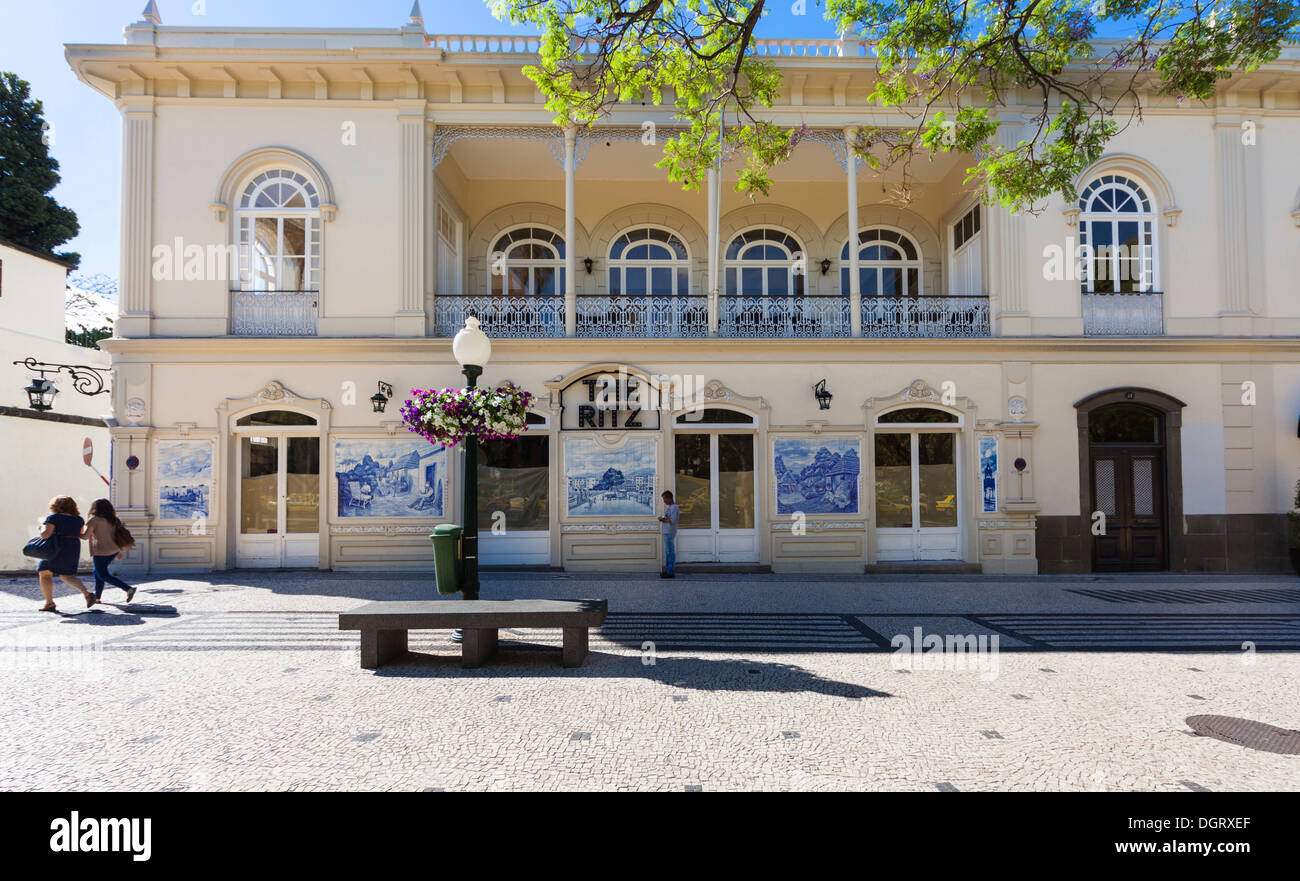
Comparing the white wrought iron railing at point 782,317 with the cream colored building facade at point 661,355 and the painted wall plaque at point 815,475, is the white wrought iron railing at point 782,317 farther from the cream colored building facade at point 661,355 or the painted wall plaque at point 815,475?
the painted wall plaque at point 815,475

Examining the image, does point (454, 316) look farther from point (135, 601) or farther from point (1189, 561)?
point (1189, 561)

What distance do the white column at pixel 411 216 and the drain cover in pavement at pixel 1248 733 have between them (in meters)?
12.4

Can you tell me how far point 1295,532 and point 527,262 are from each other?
52.5ft

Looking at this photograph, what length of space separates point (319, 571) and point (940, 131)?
12.2 m

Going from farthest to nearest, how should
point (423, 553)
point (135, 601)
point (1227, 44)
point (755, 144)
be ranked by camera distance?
point (423, 553)
point (135, 601)
point (755, 144)
point (1227, 44)

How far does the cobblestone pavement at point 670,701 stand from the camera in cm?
424

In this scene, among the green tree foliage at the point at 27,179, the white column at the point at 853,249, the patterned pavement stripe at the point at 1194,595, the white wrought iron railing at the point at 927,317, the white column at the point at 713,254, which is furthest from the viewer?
the green tree foliage at the point at 27,179

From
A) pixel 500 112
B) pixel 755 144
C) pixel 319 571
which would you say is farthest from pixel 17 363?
pixel 755 144

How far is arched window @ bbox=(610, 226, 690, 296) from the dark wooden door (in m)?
9.08

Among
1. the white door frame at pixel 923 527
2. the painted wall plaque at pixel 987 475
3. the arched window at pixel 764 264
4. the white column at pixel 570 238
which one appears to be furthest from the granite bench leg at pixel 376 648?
the arched window at pixel 764 264

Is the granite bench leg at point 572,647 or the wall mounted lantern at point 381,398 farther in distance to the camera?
the wall mounted lantern at point 381,398

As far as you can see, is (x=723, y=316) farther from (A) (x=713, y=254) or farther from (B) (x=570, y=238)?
(B) (x=570, y=238)

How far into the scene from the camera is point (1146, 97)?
46.1 ft

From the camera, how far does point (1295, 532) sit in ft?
43.7
